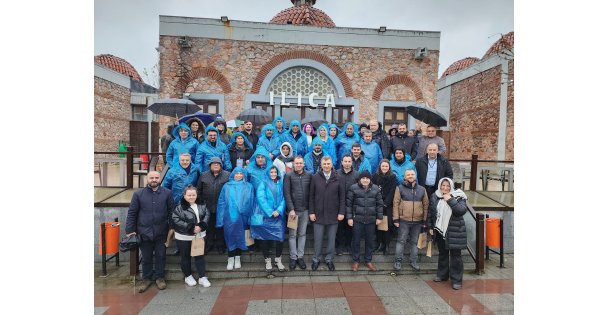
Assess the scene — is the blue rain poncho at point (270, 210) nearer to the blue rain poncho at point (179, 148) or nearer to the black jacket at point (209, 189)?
the black jacket at point (209, 189)

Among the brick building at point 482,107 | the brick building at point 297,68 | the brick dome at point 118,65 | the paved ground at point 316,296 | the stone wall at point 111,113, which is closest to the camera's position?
the paved ground at point 316,296

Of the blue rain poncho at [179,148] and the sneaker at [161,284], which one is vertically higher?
the blue rain poncho at [179,148]

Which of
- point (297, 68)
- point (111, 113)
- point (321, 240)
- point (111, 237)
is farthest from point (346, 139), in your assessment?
point (111, 113)

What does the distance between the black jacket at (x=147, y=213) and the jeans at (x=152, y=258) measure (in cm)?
18

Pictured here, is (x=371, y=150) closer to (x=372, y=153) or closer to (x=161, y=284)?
(x=372, y=153)

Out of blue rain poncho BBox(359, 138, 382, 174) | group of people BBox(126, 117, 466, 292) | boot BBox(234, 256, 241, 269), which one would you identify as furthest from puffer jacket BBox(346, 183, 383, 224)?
boot BBox(234, 256, 241, 269)

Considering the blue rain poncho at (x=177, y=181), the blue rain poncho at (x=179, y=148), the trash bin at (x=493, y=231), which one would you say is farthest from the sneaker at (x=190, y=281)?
the trash bin at (x=493, y=231)

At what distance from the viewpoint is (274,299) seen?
417 cm

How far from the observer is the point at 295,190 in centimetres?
481

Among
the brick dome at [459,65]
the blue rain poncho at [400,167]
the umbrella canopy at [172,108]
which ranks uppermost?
the brick dome at [459,65]

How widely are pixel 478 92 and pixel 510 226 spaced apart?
39.9ft

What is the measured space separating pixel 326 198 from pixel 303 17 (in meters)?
11.6

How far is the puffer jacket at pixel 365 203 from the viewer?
4.76 meters
